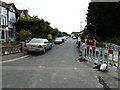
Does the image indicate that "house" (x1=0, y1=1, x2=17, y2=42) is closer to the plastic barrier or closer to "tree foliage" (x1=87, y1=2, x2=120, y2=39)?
"tree foliage" (x1=87, y1=2, x2=120, y2=39)

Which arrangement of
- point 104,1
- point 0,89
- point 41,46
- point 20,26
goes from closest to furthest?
point 0,89
point 41,46
point 104,1
point 20,26

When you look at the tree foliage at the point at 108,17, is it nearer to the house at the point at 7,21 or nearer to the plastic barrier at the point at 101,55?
the plastic barrier at the point at 101,55

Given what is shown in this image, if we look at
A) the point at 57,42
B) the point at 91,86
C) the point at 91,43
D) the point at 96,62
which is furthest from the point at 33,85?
the point at 57,42

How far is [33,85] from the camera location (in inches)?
201

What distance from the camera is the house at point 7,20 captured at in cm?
2926

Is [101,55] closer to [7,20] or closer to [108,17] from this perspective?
[108,17]

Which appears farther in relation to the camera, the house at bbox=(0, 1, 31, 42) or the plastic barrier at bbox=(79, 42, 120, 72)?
the house at bbox=(0, 1, 31, 42)

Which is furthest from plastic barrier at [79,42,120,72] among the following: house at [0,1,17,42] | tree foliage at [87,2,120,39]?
house at [0,1,17,42]

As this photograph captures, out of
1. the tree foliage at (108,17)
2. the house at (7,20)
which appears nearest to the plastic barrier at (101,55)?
the tree foliage at (108,17)

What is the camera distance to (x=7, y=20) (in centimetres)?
3184

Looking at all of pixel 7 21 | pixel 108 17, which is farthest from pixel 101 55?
pixel 7 21

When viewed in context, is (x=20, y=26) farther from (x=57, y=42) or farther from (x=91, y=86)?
(x=91, y=86)

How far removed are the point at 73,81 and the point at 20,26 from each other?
98.6 feet

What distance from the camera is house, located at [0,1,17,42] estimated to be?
96.0 feet
